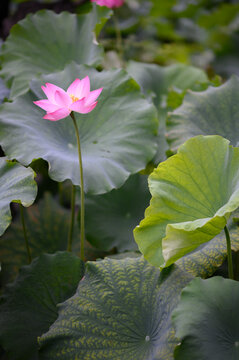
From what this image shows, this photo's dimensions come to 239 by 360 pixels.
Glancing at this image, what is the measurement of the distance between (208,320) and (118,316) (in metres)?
0.19

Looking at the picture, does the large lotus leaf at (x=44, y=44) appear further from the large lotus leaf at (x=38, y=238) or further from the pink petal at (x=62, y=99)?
the pink petal at (x=62, y=99)

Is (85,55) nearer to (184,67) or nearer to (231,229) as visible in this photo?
(184,67)

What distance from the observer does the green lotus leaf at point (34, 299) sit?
944 millimetres

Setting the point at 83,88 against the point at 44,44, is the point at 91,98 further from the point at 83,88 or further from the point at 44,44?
the point at 44,44

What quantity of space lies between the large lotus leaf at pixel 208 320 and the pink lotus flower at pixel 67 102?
1.37ft

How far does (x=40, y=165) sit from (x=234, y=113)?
56 centimetres

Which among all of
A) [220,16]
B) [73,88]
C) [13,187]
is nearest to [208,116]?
[73,88]

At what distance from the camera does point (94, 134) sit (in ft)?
3.78

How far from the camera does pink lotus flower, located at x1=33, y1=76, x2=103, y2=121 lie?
836mm

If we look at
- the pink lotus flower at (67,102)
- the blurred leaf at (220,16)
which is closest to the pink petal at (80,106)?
the pink lotus flower at (67,102)

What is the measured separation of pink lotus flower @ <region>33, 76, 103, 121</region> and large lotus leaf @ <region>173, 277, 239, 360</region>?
419 mm

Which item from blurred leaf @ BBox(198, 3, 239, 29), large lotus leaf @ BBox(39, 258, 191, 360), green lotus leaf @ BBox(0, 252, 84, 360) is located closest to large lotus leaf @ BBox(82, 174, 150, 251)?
green lotus leaf @ BBox(0, 252, 84, 360)

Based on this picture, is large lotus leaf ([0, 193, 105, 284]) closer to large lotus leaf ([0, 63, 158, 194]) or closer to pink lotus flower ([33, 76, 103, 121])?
large lotus leaf ([0, 63, 158, 194])

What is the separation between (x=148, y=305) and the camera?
0.80 metres
